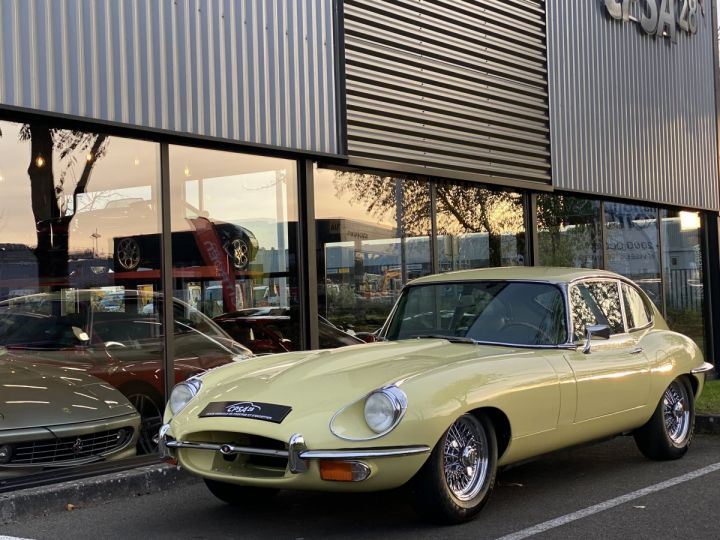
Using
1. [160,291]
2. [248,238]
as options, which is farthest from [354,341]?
[160,291]

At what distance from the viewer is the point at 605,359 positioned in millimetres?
6172

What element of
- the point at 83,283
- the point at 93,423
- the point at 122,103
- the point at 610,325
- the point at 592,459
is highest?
the point at 122,103

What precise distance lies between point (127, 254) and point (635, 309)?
4.19m

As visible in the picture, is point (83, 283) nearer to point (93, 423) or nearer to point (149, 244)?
point (149, 244)

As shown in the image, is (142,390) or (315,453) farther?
(142,390)

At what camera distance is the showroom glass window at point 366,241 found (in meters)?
9.34

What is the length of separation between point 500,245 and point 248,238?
4364 mm

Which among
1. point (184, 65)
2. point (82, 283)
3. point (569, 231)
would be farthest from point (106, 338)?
point (569, 231)

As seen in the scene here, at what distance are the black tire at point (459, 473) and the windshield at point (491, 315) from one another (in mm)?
963

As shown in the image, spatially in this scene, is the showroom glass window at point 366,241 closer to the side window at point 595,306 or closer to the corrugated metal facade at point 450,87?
the corrugated metal facade at point 450,87

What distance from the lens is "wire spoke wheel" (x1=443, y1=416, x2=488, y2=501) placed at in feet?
16.2

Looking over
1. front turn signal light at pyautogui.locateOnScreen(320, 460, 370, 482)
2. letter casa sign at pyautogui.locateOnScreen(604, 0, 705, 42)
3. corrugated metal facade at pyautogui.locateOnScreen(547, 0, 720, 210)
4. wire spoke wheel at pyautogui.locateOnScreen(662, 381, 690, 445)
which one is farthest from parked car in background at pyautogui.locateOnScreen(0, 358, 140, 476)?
letter casa sign at pyautogui.locateOnScreen(604, 0, 705, 42)

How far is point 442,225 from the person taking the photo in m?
10.9

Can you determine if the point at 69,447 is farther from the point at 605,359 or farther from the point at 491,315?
the point at 605,359
